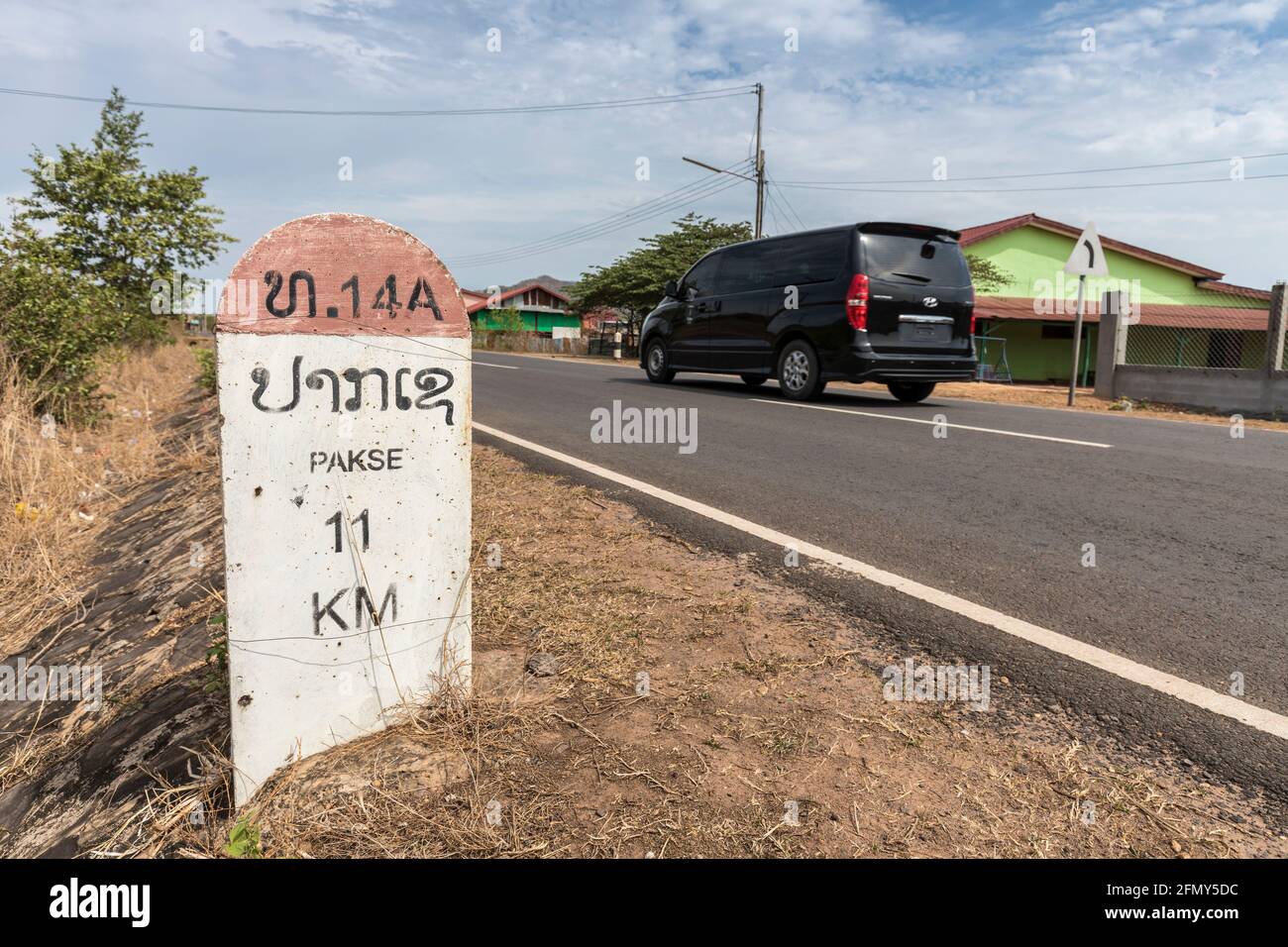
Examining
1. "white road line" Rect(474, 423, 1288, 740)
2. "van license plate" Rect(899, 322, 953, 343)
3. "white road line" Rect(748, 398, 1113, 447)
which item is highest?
"van license plate" Rect(899, 322, 953, 343)

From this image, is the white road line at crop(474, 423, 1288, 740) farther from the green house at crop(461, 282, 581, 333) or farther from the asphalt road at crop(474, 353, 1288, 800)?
the green house at crop(461, 282, 581, 333)

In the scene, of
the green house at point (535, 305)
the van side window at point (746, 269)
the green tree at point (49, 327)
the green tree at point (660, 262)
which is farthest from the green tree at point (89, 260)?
the green house at point (535, 305)

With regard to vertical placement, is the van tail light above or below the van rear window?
below

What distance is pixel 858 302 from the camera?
9.76m

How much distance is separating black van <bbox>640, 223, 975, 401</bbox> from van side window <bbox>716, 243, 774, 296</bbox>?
17mm

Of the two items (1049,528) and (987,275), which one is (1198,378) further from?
(987,275)

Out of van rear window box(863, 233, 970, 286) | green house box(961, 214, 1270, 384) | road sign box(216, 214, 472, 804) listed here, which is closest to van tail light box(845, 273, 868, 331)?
van rear window box(863, 233, 970, 286)

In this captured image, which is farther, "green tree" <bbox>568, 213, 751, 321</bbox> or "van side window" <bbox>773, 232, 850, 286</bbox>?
"green tree" <bbox>568, 213, 751, 321</bbox>

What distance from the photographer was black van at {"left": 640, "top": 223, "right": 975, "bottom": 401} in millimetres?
9836

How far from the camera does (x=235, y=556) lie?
6.72ft

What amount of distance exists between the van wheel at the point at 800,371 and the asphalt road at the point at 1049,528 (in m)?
1.61

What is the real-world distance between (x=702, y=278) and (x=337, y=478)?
10644 mm
